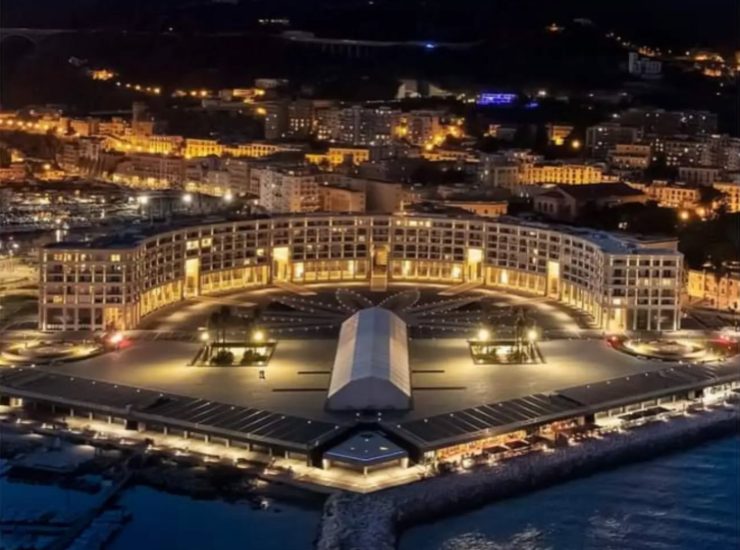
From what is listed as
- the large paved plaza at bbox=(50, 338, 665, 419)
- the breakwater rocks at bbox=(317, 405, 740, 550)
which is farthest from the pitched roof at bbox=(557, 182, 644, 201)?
the breakwater rocks at bbox=(317, 405, 740, 550)

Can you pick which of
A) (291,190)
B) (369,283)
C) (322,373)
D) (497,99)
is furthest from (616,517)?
(497,99)

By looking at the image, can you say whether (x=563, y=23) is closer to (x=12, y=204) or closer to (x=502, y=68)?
(x=502, y=68)

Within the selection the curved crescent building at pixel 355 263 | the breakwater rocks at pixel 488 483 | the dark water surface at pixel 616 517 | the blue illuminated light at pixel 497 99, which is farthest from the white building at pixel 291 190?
the dark water surface at pixel 616 517

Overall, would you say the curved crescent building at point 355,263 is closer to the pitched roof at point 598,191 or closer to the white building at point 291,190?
the pitched roof at point 598,191

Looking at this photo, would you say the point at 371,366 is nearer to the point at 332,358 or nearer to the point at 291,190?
the point at 332,358

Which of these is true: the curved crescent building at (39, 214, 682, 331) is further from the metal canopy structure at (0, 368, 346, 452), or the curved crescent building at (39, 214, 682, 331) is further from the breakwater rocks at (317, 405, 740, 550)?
the breakwater rocks at (317, 405, 740, 550)

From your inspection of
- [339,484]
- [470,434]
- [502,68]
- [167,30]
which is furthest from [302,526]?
[167,30]
